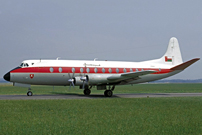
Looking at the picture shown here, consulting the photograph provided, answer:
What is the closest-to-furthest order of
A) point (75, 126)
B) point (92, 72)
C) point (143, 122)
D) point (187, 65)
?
1. point (75, 126)
2. point (143, 122)
3. point (92, 72)
4. point (187, 65)

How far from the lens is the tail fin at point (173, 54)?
118 ft

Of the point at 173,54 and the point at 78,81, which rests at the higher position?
the point at 173,54

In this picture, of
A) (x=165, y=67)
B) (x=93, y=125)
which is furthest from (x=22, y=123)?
(x=165, y=67)

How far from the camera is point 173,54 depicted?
3662 centimetres

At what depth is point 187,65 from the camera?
3328cm

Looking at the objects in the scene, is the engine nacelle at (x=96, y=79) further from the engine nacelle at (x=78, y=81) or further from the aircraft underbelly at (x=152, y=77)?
the aircraft underbelly at (x=152, y=77)

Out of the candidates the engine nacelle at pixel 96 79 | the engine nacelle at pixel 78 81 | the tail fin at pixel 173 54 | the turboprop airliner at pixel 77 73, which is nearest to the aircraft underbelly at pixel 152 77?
the turboprop airliner at pixel 77 73

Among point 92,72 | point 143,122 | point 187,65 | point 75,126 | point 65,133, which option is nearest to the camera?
point 65,133

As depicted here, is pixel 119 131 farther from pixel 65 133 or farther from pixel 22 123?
pixel 22 123

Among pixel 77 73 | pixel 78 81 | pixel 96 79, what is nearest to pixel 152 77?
pixel 96 79

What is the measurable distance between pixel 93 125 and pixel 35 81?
18.6 meters

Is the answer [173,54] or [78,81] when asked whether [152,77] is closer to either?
[173,54]

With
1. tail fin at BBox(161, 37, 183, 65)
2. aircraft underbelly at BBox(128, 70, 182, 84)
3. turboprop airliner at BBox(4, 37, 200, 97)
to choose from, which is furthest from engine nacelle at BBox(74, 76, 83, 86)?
tail fin at BBox(161, 37, 183, 65)

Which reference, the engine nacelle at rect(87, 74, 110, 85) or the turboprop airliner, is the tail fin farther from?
the engine nacelle at rect(87, 74, 110, 85)
